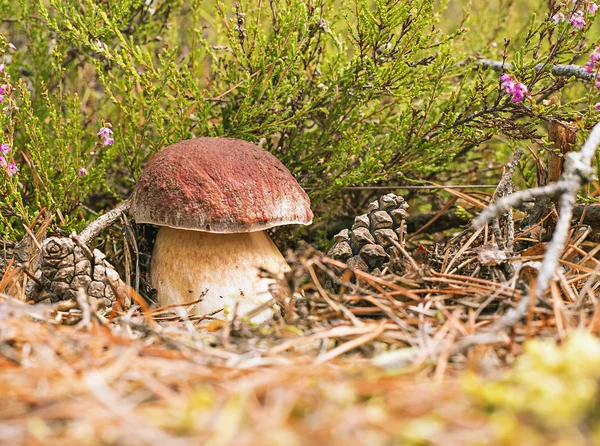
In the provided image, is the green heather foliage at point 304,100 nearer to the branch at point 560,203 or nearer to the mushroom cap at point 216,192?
the mushroom cap at point 216,192

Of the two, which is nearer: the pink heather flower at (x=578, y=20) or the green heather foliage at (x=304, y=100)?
the pink heather flower at (x=578, y=20)

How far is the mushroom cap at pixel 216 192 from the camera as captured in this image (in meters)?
1.74

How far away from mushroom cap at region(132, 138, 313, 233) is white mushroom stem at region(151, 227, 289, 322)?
0.19 meters

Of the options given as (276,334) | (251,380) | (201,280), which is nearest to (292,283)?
(276,334)

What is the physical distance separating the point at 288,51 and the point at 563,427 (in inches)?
70.9

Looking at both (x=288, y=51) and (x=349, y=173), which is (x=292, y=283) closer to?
(x=349, y=173)

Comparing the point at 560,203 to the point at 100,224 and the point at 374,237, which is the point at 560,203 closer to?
the point at 374,237

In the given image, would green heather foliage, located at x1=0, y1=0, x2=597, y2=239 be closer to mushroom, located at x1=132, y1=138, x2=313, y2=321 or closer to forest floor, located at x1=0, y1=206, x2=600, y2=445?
mushroom, located at x1=132, y1=138, x2=313, y2=321

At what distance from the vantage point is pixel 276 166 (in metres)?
1.94

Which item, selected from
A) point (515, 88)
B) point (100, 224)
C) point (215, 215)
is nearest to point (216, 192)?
point (215, 215)

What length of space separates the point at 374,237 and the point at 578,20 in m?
1.05

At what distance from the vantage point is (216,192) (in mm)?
1754

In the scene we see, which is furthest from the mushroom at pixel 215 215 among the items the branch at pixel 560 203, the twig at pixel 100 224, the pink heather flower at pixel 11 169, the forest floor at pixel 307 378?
the branch at pixel 560 203

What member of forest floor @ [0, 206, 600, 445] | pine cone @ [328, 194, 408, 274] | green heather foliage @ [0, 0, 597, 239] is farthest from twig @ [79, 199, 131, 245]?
pine cone @ [328, 194, 408, 274]
